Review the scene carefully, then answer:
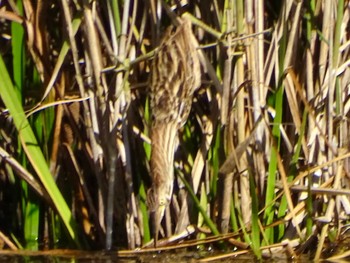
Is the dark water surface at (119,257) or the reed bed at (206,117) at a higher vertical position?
the reed bed at (206,117)

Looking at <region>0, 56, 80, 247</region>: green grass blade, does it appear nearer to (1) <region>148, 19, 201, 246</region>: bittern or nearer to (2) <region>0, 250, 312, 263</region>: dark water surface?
(2) <region>0, 250, 312, 263</region>: dark water surface

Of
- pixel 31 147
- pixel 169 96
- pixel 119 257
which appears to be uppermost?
pixel 169 96

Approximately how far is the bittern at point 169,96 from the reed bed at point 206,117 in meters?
0.13

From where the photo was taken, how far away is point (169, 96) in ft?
8.71

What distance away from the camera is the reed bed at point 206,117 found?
2850mm

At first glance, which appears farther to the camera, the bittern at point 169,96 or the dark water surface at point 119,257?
the dark water surface at point 119,257

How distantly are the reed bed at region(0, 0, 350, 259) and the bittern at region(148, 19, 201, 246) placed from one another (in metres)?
0.13

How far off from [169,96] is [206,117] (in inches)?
14.5

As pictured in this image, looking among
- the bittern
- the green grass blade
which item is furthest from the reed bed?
the bittern

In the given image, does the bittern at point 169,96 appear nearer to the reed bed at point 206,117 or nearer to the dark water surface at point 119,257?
the reed bed at point 206,117

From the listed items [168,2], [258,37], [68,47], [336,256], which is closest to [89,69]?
[68,47]

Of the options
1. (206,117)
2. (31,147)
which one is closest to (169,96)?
(206,117)

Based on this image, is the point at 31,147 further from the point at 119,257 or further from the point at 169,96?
the point at 169,96

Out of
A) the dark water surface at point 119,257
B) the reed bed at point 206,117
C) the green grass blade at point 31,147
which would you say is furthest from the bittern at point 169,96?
the green grass blade at point 31,147
